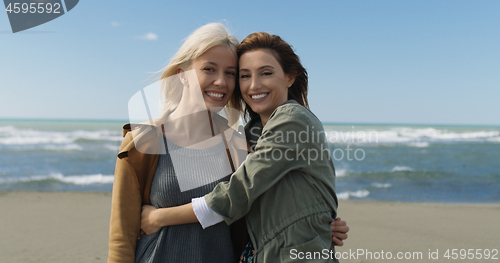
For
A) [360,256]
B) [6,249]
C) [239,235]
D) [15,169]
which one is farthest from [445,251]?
[15,169]

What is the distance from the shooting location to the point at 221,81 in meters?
2.04

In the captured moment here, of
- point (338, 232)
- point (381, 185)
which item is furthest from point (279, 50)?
point (381, 185)

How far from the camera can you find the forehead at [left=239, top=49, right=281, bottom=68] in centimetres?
202

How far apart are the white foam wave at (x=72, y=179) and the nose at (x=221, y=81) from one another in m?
9.81

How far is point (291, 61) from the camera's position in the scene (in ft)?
6.97

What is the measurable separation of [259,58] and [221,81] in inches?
10.9

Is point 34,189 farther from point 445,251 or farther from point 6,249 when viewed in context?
point 445,251

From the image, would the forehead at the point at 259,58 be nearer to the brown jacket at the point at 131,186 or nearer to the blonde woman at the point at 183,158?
the blonde woman at the point at 183,158

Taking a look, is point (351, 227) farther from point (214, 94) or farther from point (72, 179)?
point (72, 179)

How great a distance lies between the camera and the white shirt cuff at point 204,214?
172 cm

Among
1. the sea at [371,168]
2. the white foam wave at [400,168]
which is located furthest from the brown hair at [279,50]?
the white foam wave at [400,168]

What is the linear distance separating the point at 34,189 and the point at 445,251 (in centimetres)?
1062

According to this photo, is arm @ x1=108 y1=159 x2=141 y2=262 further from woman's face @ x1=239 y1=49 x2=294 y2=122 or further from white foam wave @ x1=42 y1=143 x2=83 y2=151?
white foam wave @ x1=42 y1=143 x2=83 y2=151

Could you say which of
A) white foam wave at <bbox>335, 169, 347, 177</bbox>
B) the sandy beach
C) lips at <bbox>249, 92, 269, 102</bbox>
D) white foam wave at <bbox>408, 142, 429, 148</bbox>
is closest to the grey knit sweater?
lips at <bbox>249, 92, 269, 102</bbox>
